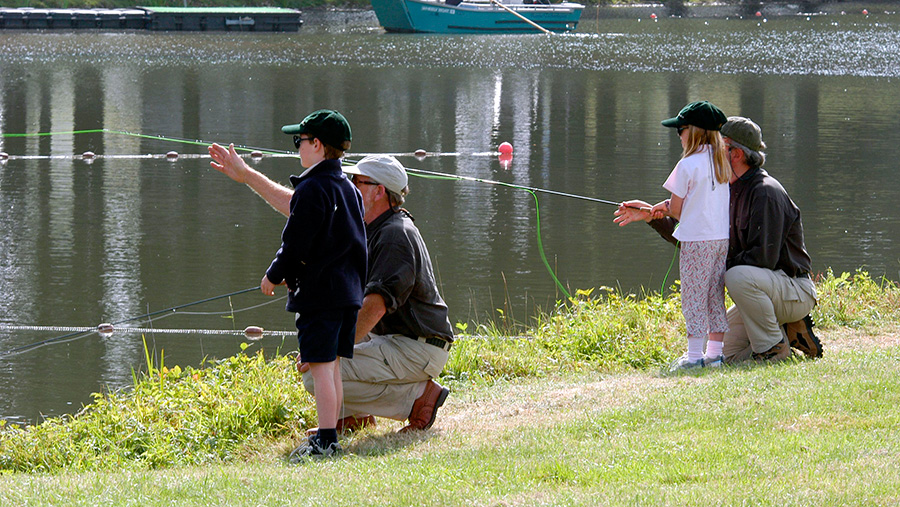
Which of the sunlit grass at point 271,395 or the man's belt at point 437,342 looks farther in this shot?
the sunlit grass at point 271,395

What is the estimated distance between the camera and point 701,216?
18.2 ft

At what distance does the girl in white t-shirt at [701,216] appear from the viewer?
551 cm

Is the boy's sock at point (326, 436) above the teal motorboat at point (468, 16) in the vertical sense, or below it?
below

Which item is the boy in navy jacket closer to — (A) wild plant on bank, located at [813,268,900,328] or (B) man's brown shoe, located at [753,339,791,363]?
(B) man's brown shoe, located at [753,339,791,363]

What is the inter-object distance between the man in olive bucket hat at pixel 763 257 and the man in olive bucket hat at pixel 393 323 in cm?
151

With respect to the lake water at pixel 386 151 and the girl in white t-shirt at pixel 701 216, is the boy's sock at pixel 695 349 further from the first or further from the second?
the lake water at pixel 386 151

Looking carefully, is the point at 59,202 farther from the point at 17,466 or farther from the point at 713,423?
the point at 713,423

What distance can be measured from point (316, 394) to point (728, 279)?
245cm

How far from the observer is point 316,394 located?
4.41 meters

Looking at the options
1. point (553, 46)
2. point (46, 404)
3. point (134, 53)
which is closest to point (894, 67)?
point (553, 46)

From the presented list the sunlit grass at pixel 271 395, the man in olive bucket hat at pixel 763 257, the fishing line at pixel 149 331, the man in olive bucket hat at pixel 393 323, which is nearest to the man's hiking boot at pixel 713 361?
the man in olive bucket hat at pixel 763 257

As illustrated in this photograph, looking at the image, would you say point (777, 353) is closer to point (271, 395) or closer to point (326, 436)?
point (326, 436)

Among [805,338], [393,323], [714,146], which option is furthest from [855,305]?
[393,323]

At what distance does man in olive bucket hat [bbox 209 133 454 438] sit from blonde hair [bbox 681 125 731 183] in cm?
176
